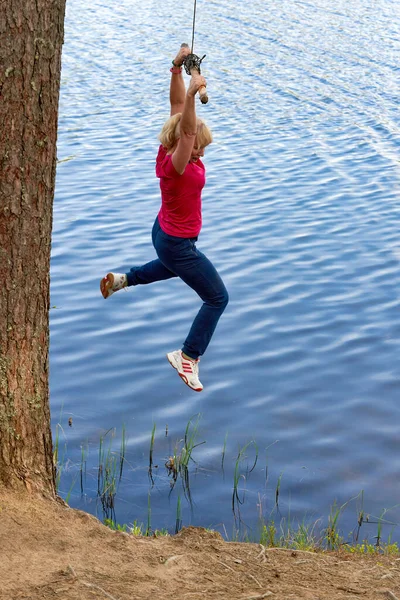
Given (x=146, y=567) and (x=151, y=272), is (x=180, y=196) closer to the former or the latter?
(x=151, y=272)

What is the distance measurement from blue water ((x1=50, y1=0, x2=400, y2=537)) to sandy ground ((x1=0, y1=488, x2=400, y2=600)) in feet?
4.99

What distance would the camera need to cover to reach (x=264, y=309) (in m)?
9.75

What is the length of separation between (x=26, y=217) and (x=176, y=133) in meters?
1.52

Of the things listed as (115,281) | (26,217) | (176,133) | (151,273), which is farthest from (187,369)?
(26,217)

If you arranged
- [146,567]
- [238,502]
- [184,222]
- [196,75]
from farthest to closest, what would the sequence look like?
1. [238,502]
2. [184,222]
3. [196,75]
4. [146,567]

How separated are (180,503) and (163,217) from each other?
210 cm

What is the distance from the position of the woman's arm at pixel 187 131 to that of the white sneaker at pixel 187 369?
1438 millimetres

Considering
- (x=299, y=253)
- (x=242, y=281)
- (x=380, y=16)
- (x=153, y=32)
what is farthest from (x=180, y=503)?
(x=380, y=16)

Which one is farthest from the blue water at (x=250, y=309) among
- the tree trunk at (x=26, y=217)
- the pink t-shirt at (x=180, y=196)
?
the pink t-shirt at (x=180, y=196)

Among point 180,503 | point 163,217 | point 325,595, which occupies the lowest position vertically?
point 180,503

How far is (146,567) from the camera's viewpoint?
4.59m

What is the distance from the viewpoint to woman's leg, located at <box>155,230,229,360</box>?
20.2ft

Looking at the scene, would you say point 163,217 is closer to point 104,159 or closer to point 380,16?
point 104,159

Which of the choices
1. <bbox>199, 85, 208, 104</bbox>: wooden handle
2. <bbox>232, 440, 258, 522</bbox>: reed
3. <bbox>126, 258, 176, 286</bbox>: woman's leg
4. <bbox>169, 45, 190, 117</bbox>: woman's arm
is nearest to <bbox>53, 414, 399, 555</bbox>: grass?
<bbox>232, 440, 258, 522</bbox>: reed
